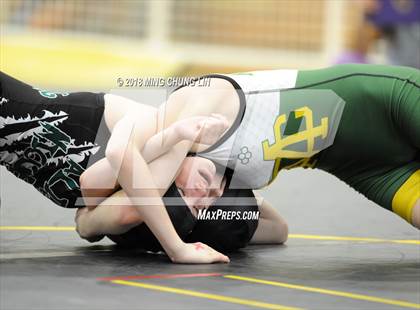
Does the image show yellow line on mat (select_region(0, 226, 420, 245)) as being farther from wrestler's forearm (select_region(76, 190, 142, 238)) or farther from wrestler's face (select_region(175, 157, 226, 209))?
wrestler's face (select_region(175, 157, 226, 209))

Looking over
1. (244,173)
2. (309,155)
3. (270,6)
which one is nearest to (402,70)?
(309,155)

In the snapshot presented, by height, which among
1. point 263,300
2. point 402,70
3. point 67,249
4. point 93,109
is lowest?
point 67,249

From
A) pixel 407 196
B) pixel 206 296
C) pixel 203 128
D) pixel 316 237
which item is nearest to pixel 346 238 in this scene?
pixel 316 237

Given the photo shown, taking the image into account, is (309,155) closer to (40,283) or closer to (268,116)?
(268,116)

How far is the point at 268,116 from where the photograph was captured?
9.42 feet

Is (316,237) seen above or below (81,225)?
below

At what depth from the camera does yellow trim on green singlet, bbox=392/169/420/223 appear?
2.94 metres

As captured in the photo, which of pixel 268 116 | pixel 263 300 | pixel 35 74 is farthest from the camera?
pixel 35 74

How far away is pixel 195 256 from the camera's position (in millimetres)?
2758

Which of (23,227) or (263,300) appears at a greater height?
(263,300)

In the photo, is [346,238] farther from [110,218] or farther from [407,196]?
[110,218]

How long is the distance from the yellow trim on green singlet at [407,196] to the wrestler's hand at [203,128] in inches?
22.1

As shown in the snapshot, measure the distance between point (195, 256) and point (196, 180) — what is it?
0.23m

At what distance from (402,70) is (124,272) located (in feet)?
3.31
